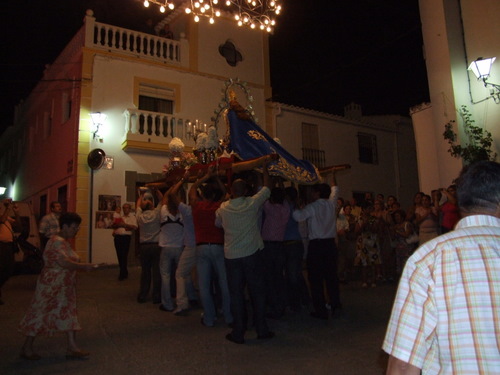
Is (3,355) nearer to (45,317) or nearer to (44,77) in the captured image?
(45,317)

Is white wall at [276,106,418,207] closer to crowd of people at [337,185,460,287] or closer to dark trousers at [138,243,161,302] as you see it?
crowd of people at [337,185,460,287]

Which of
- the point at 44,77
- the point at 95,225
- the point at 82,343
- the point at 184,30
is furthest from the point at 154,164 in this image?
the point at 82,343

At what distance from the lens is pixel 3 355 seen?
4.75 meters

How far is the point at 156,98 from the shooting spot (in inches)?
593

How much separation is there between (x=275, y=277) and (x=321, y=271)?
0.63 m

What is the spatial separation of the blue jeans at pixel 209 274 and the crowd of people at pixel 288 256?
1cm

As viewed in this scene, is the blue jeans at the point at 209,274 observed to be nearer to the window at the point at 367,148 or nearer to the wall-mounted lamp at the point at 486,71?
the wall-mounted lamp at the point at 486,71

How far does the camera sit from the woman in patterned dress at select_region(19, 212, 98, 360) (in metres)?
4.51

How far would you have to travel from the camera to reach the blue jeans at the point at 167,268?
6.64 metres

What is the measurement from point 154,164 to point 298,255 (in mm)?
8859

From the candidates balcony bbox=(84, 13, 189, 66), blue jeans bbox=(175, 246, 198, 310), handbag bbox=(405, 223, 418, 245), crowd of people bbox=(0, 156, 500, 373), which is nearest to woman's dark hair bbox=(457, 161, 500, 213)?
crowd of people bbox=(0, 156, 500, 373)

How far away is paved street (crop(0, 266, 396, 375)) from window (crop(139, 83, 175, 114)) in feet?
29.2

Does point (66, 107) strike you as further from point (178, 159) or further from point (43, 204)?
point (178, 159)

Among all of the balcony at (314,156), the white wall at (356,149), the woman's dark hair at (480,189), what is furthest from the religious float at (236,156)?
the balcony at (314,156)
